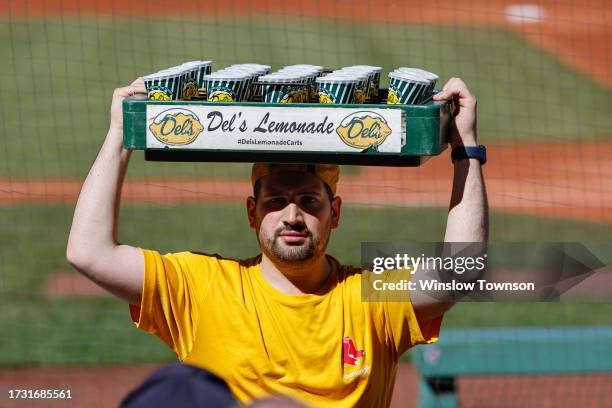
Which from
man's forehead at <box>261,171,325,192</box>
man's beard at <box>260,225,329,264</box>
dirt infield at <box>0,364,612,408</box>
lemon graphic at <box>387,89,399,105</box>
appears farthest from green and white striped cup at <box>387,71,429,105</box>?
dirt infield at <box>0,364,612,408</box>

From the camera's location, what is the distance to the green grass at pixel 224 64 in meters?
14.9

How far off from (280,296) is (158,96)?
80cm

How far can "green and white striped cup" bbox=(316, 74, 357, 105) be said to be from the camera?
12.0 feet

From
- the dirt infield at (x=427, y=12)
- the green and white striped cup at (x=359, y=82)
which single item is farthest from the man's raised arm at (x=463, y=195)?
the dirt infield at (x=427, y=12)

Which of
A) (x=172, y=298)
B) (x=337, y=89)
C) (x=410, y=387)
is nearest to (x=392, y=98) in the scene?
(x=337, y=89)

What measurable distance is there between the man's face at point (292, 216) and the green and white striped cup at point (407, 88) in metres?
0.44

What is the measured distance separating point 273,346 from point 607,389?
507 centimetres

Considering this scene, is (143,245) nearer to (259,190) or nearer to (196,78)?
(259,190)

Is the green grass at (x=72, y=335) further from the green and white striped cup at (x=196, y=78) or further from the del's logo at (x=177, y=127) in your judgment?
the del's logo at (x=177, y=127)

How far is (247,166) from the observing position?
1392cm

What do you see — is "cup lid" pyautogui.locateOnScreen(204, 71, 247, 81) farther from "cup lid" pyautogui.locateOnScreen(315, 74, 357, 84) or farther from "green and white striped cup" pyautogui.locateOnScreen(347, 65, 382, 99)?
"green and white striped cup" pyautogui.locateOnScreen(347, 65, 382, 99)

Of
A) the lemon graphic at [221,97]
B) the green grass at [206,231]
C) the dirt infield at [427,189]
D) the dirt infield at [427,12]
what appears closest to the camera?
the lemon graphic at [221,97]

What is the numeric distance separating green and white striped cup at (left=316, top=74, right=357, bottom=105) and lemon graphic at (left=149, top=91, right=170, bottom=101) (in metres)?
0.48

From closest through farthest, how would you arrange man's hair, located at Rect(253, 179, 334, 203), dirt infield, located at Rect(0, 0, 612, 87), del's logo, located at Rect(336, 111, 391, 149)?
1. del's logo, located at Rect(336, 111, 391, 149)
2. man's hair, located at Rect(253, 179, 334, 203)
3. dirt infield, located at Rect(0, 0, 612, 87)
